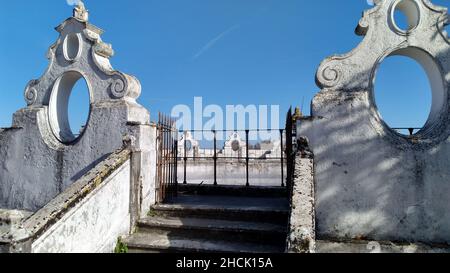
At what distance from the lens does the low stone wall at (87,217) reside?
3658mm

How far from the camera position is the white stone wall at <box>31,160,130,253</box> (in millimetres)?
3945

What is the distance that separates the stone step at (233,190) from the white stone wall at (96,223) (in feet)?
9.18

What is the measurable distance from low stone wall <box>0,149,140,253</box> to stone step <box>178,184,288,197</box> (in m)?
2.69

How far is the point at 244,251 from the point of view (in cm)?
470

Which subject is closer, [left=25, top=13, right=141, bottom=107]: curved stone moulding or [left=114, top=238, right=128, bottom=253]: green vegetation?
[left=114, top=238, right=128, bottom=253]: green vegetation

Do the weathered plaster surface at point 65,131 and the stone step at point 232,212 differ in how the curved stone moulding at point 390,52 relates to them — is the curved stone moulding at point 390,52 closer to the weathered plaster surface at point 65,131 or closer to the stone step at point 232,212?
the stone step at point 232,212

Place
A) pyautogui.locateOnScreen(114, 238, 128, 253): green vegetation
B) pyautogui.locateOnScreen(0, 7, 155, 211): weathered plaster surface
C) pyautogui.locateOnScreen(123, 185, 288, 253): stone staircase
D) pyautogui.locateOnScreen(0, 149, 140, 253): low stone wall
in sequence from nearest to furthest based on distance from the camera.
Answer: pyautogui.locateOnScreen(0, 149, 140, 253): low stone wall, pyautogui.locateOnScreen(123, 185, 288, 253): stone staircase, pyautogui.locateOnScreen(114, 238, 128, 253): green vegetation, pyautogui.locateOnScreen(0, 7, 155, 211): weathered plaster surface

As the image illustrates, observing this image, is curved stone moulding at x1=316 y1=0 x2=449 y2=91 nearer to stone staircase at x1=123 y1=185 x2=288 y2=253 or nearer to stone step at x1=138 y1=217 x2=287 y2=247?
stone staircase at x1=123 y1=185 x2=288 y2=253

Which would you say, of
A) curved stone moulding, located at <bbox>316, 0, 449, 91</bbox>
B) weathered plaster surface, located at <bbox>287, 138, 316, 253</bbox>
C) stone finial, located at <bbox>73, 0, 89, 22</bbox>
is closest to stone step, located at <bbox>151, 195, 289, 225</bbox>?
weathered plaster surface, located at <bbox>287, 138, 316, 253</bbox>

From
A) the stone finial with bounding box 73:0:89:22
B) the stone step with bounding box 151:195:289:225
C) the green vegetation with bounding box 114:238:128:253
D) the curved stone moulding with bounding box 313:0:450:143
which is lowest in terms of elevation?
the green vegetation with bounding box 114:238:128:253

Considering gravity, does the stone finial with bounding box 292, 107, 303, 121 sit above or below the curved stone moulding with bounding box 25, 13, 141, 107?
below
